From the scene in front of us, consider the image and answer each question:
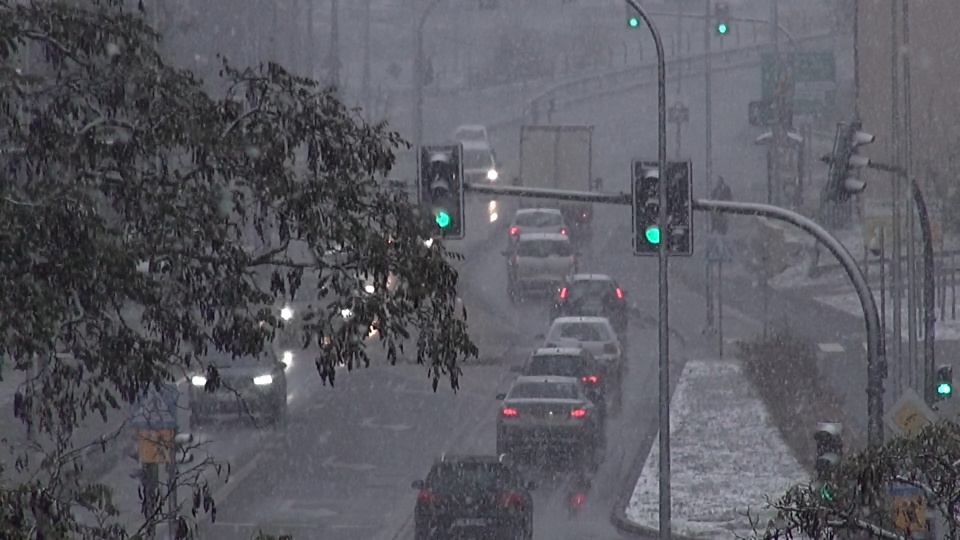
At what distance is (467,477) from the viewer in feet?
61.0

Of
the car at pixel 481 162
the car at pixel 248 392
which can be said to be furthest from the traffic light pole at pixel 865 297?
the car at pixel 481 162

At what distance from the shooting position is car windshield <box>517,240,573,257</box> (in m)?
42.7

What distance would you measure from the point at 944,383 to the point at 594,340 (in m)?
12.7

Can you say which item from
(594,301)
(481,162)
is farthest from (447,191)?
(481,162)

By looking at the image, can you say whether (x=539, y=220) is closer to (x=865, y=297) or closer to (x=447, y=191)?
(x=447, y=191)

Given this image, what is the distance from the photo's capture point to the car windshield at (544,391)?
25.3 m

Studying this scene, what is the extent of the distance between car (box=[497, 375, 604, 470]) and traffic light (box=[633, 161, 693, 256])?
754cm

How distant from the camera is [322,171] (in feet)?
33.4

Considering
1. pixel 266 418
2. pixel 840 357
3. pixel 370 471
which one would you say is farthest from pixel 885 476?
pixel 840 357

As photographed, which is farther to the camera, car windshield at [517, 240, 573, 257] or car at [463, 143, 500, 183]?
car at [463, 143, 500, 183]

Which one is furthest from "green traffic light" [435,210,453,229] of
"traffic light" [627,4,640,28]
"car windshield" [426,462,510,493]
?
"traffic light" [627,4,640,28]

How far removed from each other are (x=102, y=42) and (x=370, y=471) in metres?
15.2

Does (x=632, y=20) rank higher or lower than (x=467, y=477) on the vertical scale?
higher

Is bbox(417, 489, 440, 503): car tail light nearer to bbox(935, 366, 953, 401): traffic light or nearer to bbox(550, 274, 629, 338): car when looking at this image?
bbox(935, 366, 953, 401): traffic light
